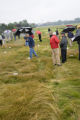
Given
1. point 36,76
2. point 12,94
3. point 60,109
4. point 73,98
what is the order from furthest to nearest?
1. point 36,76
2. point 12,94
3. point 73,98
4. point 60,109

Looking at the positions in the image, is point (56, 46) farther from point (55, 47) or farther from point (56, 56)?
point (56, 56)

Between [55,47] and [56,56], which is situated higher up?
[55,47]

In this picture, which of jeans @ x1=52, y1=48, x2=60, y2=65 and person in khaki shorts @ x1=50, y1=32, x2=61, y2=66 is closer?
person in khaki shorts @ x1=50, y1=32, x2=61, y2=66

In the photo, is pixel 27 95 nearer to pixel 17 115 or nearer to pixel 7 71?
pixel 17 115

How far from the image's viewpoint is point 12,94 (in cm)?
371

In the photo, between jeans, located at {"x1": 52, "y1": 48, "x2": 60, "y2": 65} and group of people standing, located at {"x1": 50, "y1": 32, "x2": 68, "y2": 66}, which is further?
jeans, located at {"x1": 52, "y1": 48, "x2": 60, "y2": 65}

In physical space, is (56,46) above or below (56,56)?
above

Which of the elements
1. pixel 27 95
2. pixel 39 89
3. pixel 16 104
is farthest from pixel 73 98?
pixel 16 104

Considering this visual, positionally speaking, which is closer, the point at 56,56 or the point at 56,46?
the point at 56,46

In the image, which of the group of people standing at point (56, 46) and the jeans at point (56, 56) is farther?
the jeans at point (56, 56)

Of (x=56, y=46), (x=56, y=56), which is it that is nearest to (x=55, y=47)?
(x=56, y=46)

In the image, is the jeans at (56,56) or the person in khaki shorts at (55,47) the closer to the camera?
the person in khaki shorts at (55,47)

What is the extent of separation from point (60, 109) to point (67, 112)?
20cm

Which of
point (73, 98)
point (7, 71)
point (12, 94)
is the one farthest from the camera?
point (7, 71)
